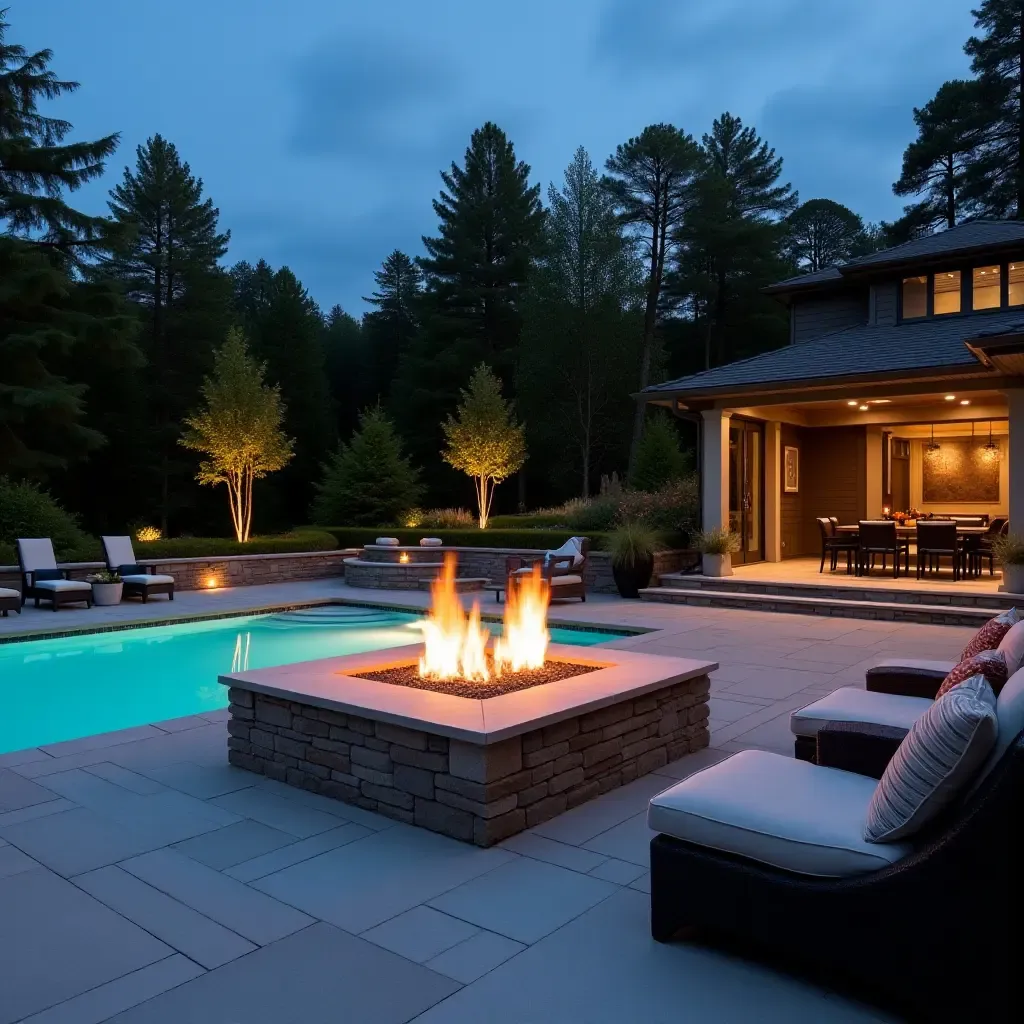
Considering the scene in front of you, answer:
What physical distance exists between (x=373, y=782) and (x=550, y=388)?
2119 centimetres

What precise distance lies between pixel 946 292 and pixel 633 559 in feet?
21.9

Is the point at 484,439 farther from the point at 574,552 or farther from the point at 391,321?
the point at 391,321

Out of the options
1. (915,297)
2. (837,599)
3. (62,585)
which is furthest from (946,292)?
(62,585)

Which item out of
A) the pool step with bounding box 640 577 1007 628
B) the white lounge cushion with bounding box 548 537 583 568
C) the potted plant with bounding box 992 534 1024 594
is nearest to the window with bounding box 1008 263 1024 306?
the potted plant with bounding box 992 534 1024 594

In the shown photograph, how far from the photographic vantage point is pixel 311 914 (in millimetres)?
2779

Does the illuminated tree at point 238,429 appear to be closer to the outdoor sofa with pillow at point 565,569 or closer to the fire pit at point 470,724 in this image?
the outdoor sofa with pillow at point 565,569

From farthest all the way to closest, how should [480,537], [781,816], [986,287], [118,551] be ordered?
[480,537]
[986,287]
[118,551]
[781,816]

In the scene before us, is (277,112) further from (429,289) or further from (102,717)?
(102,717)

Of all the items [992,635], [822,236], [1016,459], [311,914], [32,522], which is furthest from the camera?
[822,236]

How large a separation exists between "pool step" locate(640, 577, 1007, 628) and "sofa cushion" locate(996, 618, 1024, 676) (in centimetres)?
648

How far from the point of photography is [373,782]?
372 centimetres

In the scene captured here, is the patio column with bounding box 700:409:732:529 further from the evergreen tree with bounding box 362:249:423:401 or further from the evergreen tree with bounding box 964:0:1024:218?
the evergreen tree with bounding box 362:249:423:401

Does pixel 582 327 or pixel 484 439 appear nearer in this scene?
pixel 484 439

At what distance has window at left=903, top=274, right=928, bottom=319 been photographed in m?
13.5
